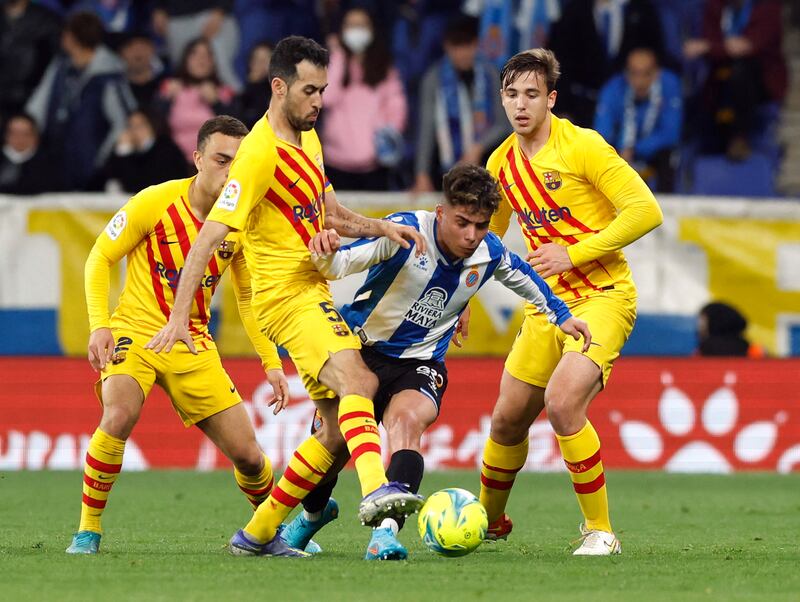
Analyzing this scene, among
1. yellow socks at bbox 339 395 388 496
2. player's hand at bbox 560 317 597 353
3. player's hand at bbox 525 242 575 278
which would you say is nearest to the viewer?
yellow socks at bbox 339 395 388 496

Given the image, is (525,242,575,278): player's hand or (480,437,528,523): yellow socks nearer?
(525,242,575,278): player's hand

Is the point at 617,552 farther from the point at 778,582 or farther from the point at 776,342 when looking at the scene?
the point at 776,342

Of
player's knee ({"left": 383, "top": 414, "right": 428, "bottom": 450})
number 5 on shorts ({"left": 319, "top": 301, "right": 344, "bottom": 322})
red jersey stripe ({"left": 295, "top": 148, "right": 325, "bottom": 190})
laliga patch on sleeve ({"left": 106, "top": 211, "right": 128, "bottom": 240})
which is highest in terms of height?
red jersey stripe ({"left": 295, "top": 148, "right": 325, "bottom": 190})

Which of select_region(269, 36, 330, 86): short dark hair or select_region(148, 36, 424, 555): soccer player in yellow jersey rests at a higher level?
select_region(269, 36, 330, 86): short dark hair

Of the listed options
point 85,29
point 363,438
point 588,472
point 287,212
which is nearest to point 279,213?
point 287,212

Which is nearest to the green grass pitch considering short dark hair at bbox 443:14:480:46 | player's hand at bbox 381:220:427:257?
player's hand at bbox 381:220:427:257

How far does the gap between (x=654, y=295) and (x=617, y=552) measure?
7587mm

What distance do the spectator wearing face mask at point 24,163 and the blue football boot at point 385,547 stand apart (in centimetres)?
961

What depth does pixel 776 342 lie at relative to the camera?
592 inches

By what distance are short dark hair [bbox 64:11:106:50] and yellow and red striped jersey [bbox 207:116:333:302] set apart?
9270 mm

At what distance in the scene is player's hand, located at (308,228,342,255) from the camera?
264 inches

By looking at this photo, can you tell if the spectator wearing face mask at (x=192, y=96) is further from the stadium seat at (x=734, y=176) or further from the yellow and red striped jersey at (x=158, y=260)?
the yellow and red striped jersey at (x=158, y=260)

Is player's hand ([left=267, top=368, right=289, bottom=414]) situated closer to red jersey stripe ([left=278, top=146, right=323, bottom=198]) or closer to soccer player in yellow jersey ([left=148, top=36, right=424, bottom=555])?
soccer player in yellow jersey ([left=148, top=36, right=424, bottom=555])

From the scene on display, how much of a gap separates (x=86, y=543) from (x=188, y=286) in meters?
1.52
